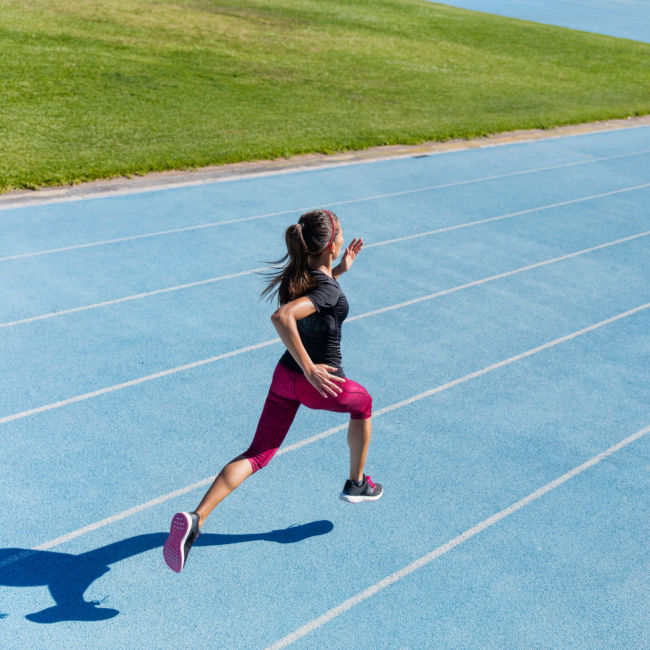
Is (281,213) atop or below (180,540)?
atop

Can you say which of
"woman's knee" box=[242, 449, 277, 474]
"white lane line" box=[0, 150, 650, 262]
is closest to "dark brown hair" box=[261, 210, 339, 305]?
"woman's knee" box=[242, 449, 277, 474]

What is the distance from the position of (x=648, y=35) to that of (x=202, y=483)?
38.1m

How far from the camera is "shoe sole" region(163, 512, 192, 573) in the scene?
13.3ft

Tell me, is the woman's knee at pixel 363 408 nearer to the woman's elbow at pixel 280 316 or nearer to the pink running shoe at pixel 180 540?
the woman's elbow at pixel 280 316

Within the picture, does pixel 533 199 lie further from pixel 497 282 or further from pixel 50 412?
pixel 50 412

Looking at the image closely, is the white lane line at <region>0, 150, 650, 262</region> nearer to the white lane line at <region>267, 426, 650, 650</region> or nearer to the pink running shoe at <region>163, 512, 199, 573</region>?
the pink running shoe at <region>163, 512, 199, 573</region>

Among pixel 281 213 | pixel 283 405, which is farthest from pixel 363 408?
pixel 281 213

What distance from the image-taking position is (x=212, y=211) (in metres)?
11.0

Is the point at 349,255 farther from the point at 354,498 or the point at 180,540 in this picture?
the point at 180,540

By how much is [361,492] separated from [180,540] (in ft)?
4.33

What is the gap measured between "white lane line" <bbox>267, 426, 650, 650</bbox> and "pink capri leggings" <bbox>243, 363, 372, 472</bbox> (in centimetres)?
88

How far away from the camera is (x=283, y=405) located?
4.42 metres

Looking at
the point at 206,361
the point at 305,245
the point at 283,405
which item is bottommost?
the point at 206,361

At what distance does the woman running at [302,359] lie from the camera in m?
4.06
